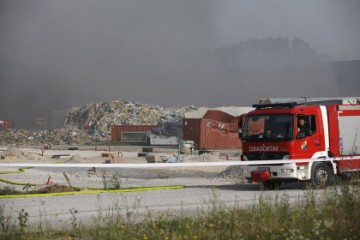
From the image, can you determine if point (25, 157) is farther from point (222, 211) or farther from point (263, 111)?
point (222, 211)

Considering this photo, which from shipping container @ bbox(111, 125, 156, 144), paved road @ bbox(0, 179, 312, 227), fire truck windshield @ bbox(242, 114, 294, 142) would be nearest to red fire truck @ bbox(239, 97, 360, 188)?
fire truck windshield @ bbox(242, 114, 294, 142)

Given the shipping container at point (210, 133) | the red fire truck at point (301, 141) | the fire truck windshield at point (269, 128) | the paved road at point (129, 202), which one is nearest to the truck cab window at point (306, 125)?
the red fire truck at point (301, 141)

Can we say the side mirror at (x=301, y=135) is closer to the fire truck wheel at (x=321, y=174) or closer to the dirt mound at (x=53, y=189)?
the fire truck wheel at (x=321, y=174)

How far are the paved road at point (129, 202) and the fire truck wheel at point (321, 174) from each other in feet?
2.99

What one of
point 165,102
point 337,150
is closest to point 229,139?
point 337,150

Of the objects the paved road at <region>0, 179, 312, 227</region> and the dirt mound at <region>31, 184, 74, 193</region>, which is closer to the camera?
the paved road at <region>0, 179, 312, 227</region>

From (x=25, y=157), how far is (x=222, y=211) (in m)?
31.5

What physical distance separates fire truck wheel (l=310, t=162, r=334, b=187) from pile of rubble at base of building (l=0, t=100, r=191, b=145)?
5015 cm

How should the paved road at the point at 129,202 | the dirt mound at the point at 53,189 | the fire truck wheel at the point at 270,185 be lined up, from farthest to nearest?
the fire truck wheel at the point at 270,185 → the dirt mound at the point at 53,189 → the paved road at the point at 129,202

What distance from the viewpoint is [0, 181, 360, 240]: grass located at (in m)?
7.79

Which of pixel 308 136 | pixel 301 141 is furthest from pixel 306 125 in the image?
pixel 301 141

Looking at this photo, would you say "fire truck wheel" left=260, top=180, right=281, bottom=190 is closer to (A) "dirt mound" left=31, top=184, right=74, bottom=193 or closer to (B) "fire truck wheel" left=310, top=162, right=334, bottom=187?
(B) "fire truck wheel" left=310, top=162, right=334, bottom=187

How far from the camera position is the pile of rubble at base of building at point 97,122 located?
230 feet

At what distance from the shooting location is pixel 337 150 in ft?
57.1
